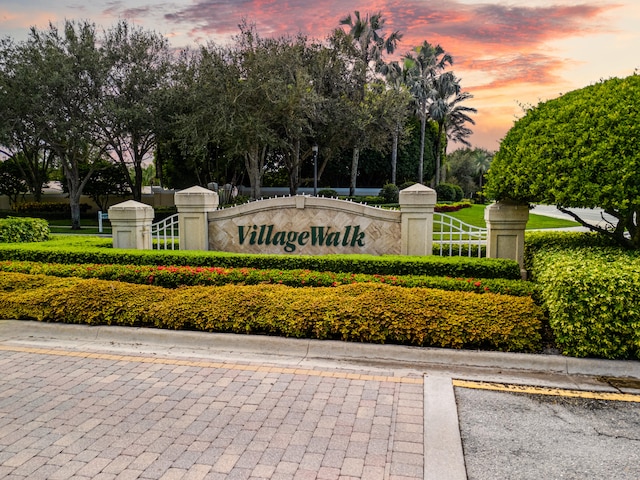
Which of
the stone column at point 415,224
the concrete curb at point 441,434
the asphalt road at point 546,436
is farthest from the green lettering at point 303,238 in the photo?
the asphalt road at point 546,436

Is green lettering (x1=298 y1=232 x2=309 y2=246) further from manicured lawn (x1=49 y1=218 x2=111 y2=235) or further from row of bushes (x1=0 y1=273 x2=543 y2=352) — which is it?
manicured lawn (x1=49 y1=218 x2=111 y2=235)

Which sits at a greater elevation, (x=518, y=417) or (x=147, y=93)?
(x=147, y=93)

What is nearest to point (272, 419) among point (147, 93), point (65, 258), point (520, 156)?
point (520, 156)

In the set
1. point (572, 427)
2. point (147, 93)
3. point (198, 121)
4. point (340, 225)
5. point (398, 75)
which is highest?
point (398, 75)

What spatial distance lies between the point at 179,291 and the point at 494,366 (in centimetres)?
489

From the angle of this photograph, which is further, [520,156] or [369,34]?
[369,34]

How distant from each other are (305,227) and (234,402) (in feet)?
22.0

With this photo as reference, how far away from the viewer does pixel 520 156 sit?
872 centimetres

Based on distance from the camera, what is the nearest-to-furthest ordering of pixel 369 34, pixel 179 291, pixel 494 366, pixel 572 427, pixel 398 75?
pixel 572 427 → pixel 494 366 → pixel 179 291 → pixel 369 34 → pixel 398 75

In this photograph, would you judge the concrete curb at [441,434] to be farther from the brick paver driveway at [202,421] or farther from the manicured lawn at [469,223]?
the manicured lawn at [469,223]

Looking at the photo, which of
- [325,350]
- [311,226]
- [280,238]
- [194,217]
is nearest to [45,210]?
[194,217]

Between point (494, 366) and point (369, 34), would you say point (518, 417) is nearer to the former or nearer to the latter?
point (494, 366)

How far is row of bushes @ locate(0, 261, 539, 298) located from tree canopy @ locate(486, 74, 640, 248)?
1623mm

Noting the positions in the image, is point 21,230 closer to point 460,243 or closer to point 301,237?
point 301,237
